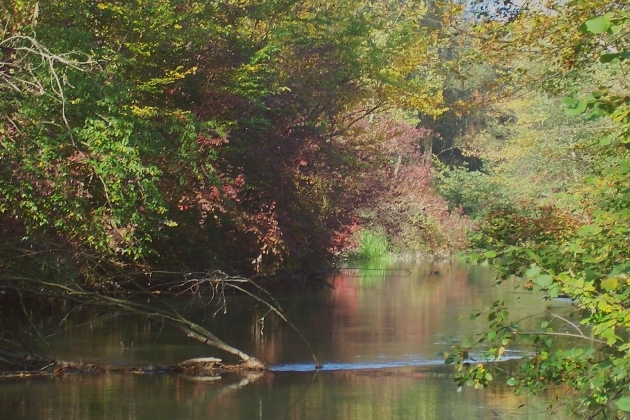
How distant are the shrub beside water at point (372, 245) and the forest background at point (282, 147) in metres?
0.22

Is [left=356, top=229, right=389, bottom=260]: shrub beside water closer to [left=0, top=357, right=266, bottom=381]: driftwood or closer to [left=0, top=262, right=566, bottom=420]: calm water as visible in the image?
[left=0, top=262, right=566, bottom=420]: calm water

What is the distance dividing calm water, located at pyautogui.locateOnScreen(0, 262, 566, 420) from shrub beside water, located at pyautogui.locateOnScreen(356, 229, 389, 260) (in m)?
14.0

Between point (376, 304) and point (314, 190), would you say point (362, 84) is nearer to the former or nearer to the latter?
point (314, 190)

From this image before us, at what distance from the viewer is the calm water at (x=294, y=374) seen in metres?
9.98

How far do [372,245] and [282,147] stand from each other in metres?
14.6

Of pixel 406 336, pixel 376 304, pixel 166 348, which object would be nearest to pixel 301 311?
pixel 376 304

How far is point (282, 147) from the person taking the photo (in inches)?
872

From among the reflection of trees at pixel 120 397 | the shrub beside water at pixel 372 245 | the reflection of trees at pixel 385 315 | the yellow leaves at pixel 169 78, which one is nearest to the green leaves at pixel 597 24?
the reflection of trees at pixel 385 315

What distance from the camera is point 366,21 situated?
2530 cm

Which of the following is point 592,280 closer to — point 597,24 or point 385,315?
point 597,24

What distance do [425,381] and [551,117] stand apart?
2467cm

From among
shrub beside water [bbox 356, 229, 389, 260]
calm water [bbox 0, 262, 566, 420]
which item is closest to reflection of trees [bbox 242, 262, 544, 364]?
calm water [bbox 0, 262, 566, 420]

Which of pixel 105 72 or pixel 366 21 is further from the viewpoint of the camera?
pixel 366 21

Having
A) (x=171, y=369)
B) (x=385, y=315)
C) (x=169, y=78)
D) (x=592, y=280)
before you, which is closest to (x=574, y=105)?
(x=592, y=280)
